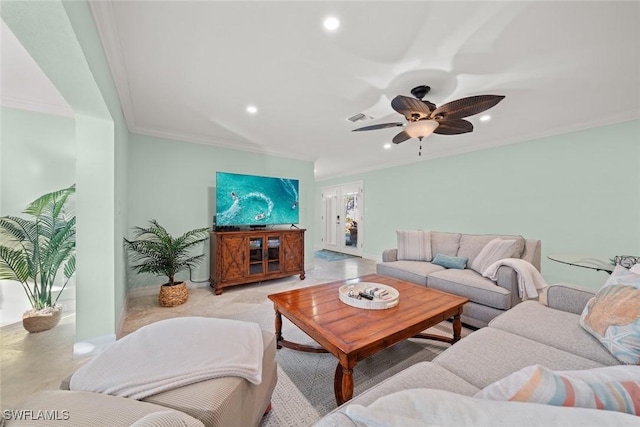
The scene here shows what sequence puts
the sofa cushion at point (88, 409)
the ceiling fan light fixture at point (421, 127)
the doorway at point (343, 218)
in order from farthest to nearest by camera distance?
the doorway at point (343, 218)
the ceiling fan light fixture at point (421, 127)
the sofa cushion at point (88, 409)

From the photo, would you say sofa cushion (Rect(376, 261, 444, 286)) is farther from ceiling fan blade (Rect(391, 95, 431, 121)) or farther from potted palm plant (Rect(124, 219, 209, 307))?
potted palm plant (Rect(124, 219, 209, 307))

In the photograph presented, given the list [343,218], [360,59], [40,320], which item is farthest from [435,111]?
[343,218]

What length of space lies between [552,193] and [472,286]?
226 cm

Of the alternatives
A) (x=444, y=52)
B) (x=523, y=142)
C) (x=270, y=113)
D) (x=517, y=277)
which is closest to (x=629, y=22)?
(x=444, y=52)

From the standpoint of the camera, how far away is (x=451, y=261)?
115 inches

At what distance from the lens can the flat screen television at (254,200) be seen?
3.49m

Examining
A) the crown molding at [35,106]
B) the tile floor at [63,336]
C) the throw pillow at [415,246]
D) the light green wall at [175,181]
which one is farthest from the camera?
the throw pillow at [415,246]

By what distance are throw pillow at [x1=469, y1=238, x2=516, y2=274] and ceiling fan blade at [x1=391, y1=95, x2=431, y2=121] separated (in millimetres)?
1669

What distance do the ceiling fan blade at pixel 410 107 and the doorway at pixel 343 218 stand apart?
13.2ft

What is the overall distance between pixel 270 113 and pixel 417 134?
1.62 m

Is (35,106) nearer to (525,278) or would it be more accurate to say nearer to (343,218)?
(525,278)

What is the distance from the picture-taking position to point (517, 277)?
2.20 meters

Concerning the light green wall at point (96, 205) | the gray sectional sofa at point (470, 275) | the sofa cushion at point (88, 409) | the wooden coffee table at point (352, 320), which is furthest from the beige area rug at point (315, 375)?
the light green wall at point (96, 205)

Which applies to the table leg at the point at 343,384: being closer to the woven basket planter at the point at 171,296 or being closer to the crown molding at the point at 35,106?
the woven basket planter at the point at 171,296
